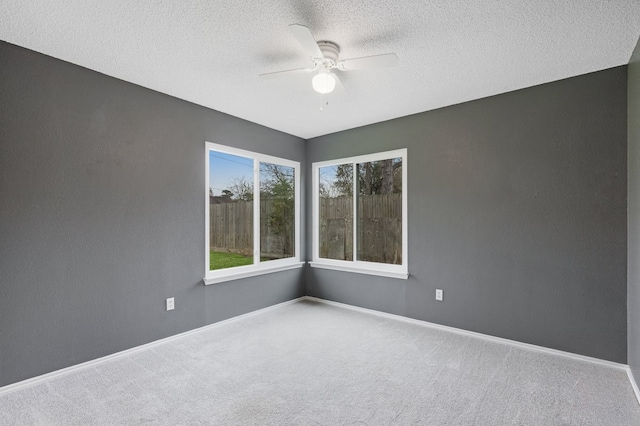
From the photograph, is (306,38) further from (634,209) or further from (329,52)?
(634,209)

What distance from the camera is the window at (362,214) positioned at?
4062 mm

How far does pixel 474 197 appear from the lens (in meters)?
3.42

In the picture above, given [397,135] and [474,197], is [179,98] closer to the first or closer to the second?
[397,135]

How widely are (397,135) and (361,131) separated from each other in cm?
56

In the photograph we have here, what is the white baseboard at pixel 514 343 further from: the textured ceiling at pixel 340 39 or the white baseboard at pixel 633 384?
the textured ceiling at pixel 340 39

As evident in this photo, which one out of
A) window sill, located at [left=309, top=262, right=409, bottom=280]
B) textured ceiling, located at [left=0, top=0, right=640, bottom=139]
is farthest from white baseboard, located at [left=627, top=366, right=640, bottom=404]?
textured ceiling, located at [left=0, top=0, right=640, bottom=139]

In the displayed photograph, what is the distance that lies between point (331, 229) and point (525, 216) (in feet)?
8.12

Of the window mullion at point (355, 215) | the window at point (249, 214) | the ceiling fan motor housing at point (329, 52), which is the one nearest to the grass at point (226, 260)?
the window at point (249, 214)

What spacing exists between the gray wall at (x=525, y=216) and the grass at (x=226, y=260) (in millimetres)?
1797

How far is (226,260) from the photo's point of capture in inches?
153

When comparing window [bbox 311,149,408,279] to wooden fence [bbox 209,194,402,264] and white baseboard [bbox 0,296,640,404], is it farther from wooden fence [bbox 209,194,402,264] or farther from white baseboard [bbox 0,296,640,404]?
white baseboard [bbox 0,296,640,404]

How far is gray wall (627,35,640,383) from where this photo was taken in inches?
91.0

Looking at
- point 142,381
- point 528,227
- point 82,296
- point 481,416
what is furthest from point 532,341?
point 82,296

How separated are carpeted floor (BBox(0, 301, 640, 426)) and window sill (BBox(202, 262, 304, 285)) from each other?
619 mm
